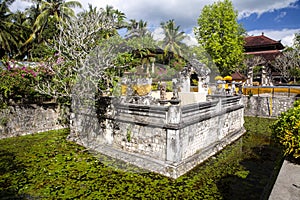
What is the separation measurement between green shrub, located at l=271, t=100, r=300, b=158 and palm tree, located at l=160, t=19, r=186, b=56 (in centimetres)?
2875

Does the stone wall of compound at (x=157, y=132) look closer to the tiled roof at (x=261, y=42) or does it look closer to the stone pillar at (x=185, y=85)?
the stone pillar at (x=185, y=85)

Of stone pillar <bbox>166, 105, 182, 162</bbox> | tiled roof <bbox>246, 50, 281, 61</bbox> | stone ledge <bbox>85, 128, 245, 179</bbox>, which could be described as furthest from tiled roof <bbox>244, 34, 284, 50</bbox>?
stone pillar <bbox>166, 105, 182, 162</bbox>

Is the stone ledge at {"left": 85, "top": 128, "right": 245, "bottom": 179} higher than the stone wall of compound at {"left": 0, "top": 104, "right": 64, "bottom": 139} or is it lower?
lower

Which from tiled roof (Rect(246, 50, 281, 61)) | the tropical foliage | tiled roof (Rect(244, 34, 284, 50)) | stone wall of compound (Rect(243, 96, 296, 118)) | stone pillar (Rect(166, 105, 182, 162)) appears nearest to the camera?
stone pillar (Rect(166, 105, 182, 162))

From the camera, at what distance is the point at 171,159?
584 centimetres

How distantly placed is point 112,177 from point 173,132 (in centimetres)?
200

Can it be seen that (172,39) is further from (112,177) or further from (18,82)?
(112,177)

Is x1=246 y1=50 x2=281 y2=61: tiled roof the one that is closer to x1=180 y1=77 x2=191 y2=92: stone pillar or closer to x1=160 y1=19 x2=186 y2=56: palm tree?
x1=160 y1=19 x2=186 y2=56: palm tree

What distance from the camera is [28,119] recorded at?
965 cm

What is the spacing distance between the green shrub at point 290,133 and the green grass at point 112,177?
2.16ft

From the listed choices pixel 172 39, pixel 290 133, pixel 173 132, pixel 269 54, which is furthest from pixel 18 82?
pixel 269 54

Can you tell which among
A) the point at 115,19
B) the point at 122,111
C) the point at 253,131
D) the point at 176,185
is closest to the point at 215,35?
the point at 253,131

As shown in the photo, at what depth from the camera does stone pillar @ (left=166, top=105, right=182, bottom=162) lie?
572 cm

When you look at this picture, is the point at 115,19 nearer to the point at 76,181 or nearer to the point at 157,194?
the point at 76,181
